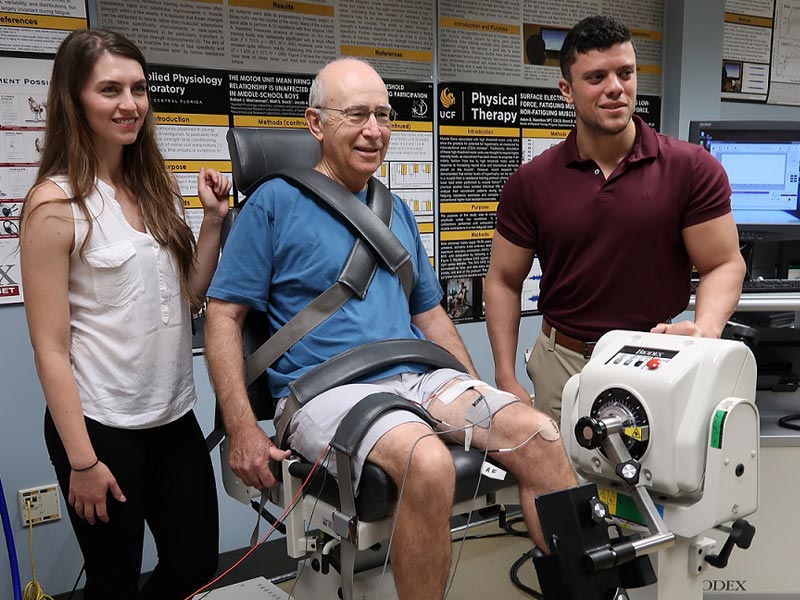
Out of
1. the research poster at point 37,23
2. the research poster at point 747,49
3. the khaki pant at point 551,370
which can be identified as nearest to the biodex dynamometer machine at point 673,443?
the khaki pant at point 551,370

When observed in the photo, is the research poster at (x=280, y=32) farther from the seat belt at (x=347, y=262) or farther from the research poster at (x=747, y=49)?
the research poster at (x=747, y=49)

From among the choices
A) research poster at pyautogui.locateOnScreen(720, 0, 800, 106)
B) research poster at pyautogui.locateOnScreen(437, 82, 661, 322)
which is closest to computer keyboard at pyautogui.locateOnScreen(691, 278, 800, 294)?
research poster at pyautogui.locateOnScreen(437, 82, 661, 322)

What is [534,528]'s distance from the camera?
148 cm

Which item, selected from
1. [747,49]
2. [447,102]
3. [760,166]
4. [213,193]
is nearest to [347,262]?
[213,193]

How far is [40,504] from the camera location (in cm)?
215

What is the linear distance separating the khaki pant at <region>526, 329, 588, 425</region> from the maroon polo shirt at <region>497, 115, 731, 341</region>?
7 cm

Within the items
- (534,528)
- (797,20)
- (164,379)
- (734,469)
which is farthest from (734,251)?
(797,20)

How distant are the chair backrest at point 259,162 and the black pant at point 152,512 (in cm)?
17

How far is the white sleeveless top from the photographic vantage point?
144 centimetres

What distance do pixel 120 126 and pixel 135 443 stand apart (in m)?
0.63

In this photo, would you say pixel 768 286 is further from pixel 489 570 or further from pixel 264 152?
pixel 264 152

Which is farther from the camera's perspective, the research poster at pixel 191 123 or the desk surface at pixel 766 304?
the research poster at pixel 191 123

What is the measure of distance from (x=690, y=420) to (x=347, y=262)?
2.55 ft

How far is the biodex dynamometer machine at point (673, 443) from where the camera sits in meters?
1.24
